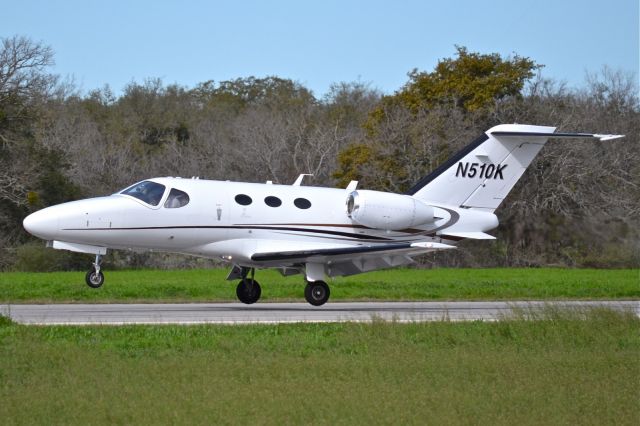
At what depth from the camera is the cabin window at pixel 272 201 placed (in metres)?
22.9

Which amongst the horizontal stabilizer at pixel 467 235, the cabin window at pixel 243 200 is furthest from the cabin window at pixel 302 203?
the horizontal stabilizer at pixel 467 235

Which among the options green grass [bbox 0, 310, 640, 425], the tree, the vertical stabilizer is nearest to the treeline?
the tree

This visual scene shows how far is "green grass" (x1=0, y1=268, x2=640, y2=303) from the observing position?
25.8m

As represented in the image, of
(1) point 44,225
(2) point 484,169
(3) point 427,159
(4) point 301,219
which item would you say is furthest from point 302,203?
(3) point 427,159

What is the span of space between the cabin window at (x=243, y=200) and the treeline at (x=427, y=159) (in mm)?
16277

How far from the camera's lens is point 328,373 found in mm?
12289

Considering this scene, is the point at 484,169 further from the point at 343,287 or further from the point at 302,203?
the point at 343,287

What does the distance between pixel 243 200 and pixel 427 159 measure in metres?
23.2

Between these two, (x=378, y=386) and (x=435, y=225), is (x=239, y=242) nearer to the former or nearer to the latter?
(x=435, y=225)

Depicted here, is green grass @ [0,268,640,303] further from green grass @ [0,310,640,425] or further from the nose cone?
green grass @ [0,310,640,425]

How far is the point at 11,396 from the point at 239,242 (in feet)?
39.4

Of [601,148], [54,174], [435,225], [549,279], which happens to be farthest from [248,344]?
[601,148]

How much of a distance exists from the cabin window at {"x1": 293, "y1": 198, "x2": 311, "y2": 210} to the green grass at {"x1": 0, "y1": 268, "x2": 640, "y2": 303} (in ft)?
11.8

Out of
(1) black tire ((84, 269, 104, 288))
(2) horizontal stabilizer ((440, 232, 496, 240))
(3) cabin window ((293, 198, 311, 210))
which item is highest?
(3) cabin window ((293, 198, 311, 210))
